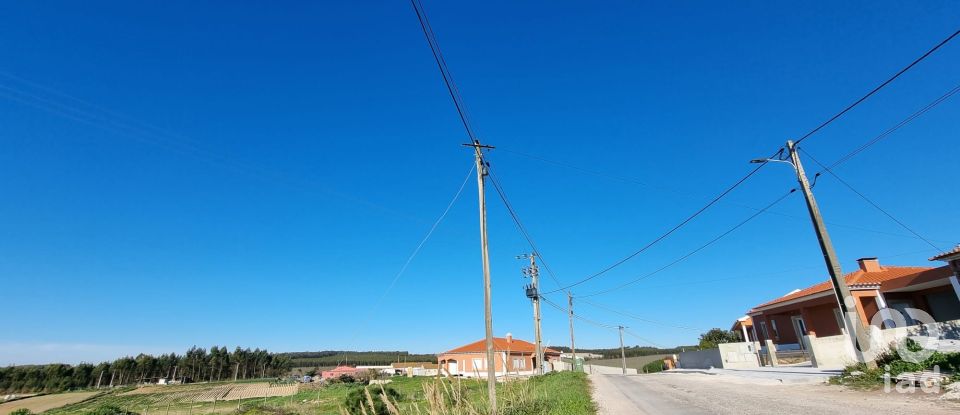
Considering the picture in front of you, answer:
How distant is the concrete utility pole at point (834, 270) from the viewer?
34.9ft

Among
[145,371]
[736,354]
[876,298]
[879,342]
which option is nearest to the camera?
[879,342]

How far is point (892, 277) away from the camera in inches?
830

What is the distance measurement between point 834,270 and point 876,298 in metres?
13.7

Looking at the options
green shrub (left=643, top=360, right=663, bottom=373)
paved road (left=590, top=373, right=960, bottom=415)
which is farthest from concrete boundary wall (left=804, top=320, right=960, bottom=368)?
green shrub (left=643, top=360, right=663, bottom=373)

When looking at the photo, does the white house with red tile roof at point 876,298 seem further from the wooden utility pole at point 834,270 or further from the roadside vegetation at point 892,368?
the roadside vegetation at point 892,368

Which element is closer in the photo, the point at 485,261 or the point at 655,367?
the point at 485,261

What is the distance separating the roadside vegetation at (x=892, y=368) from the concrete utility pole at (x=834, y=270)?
59cm

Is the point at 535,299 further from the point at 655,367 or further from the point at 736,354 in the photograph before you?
the point at 655,367

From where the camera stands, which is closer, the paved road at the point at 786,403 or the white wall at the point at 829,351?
the paved road at the point at 786,403

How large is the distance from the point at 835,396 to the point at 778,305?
20.9 metres

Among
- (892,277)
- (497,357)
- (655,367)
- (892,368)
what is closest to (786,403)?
(892,368)

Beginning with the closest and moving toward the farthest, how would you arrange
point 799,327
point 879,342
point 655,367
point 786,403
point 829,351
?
point 786,403 → point 879,342 → point 829,351 → point 799,327 → point 655,367

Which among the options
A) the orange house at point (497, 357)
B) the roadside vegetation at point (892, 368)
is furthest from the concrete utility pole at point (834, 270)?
the orange house at point (497, 357)

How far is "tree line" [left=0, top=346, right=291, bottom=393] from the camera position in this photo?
71688 millimetres
